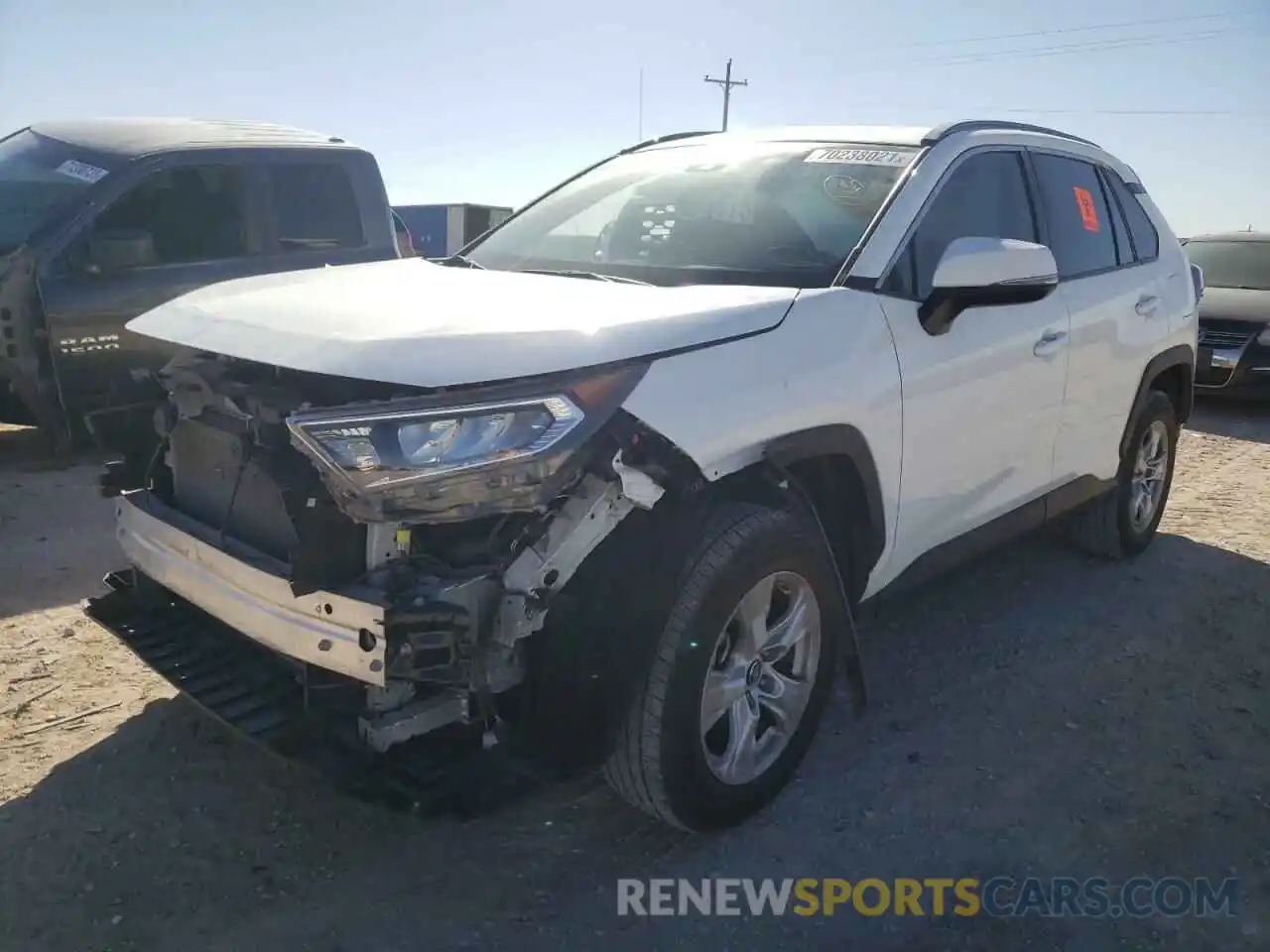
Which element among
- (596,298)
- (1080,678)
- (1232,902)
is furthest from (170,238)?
(1232,902)

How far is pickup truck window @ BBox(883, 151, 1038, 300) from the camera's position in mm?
3162

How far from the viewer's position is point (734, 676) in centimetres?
267

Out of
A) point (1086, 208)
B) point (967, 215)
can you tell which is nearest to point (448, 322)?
point (967, 215)

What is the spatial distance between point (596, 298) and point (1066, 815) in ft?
6.50

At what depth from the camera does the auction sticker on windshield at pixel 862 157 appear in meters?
3.38

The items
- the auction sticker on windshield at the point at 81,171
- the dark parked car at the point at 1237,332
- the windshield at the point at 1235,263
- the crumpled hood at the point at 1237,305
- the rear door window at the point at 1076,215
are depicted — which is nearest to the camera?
the rear door window at the point at 1076,215

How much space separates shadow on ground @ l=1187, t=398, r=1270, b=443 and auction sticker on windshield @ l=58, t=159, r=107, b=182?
8.62 meters

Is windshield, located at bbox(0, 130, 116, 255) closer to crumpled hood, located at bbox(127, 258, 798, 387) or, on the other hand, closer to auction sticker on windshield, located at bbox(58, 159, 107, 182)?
auction sticker on windshield, located at bbox(58, 159, 107, 182)

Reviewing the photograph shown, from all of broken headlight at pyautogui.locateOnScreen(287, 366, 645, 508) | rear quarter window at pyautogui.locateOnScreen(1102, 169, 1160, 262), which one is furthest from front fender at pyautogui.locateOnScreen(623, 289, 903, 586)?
rear quarter window at pyautogui.locateOnScreen(1102, 169, 1160, 262)

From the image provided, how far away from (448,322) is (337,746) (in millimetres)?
979

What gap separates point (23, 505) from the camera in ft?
17.5

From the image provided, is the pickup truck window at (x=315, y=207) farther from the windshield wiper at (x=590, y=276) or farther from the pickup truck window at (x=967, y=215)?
the pickup truck window at (x=967, y=215)

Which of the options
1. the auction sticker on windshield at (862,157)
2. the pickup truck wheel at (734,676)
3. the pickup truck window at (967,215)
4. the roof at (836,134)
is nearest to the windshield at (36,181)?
the roof at (836,134)

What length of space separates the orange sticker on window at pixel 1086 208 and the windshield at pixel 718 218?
1.33 metres
